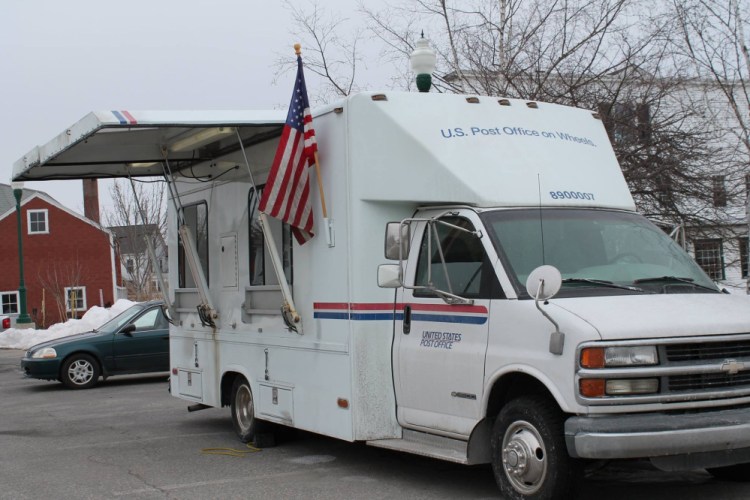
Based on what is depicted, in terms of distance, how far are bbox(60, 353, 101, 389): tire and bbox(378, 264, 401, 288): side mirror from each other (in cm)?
1066

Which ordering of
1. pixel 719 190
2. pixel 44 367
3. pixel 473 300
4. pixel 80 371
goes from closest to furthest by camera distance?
pixel 473 300, pixel 719 190, pixel 44 367, pixel 80 371

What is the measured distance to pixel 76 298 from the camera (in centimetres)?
4606

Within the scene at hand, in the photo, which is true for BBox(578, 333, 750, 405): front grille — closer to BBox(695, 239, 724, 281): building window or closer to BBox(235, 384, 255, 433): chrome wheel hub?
BBox(235, 384, 255, 433): chrome wheel hub

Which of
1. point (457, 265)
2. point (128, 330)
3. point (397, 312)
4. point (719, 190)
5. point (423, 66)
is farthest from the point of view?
point (128, 330)

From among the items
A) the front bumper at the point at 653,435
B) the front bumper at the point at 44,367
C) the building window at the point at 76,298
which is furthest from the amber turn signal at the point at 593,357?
the building window at the point at 76,298

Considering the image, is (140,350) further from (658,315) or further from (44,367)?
(658,315)

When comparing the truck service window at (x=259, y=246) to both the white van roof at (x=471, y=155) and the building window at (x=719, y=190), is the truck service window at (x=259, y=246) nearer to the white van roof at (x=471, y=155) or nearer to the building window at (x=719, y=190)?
the white van roof at (x=471, y=155)

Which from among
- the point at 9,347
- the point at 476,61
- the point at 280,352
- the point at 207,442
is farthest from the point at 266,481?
the point at 9,347

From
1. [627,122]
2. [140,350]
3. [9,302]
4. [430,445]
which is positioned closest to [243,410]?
[430,445]

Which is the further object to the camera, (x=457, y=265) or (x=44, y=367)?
(x=44, y=367)

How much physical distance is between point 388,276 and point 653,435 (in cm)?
223

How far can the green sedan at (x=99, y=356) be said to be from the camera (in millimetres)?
16078

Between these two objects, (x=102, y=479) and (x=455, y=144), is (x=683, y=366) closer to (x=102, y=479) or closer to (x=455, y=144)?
(x=455, y=144)

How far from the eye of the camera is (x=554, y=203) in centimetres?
718
